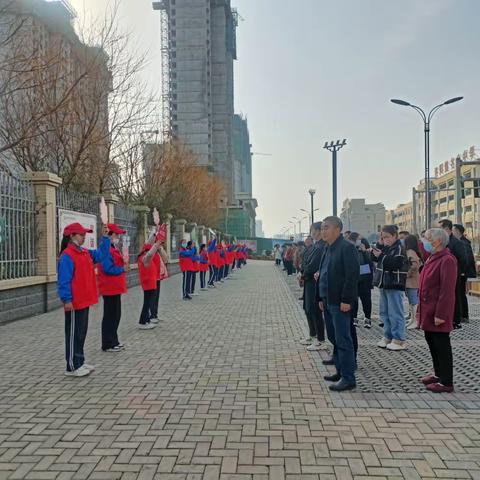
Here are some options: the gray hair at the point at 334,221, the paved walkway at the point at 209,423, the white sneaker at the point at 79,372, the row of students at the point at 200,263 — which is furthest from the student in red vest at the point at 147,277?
the row of students at the point at 200,263

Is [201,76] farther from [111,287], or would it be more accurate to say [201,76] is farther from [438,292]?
[438,292]

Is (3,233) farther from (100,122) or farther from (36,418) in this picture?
(100,122)

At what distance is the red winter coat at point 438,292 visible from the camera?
199 inches

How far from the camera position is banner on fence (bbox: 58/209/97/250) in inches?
458

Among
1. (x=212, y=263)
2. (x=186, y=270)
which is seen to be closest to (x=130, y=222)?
(x=212, y=263)

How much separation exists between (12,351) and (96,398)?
2.81 m

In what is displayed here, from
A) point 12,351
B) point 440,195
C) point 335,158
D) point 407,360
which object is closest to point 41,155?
point 12,351

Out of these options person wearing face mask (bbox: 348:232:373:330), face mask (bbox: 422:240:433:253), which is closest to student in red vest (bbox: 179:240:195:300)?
person wearing face mask (bbox: 348:232:373:330)

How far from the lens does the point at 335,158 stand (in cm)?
2212

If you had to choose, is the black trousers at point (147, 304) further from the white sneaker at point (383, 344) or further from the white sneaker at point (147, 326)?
the white sneaker at point (383, 344)

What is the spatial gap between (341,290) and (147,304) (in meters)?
4.69

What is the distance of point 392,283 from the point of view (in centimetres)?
690

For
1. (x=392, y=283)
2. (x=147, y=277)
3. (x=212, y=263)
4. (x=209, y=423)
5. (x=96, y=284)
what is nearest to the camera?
(x=209, y=423)

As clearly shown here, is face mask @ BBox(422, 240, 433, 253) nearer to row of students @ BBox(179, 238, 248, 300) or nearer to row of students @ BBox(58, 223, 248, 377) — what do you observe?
row of students @ BBox(58, 223, 248, 377)
